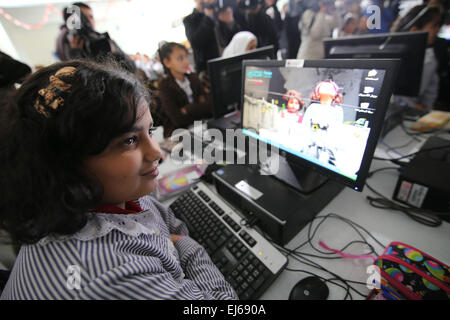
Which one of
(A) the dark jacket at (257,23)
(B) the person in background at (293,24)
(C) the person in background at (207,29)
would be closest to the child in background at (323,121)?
(C) the person in background at (207,29)

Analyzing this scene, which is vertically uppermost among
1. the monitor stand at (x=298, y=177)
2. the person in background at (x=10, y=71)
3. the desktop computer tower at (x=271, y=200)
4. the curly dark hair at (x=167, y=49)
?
the curly dark hair at (x=167, y=49)

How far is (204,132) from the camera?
129cm

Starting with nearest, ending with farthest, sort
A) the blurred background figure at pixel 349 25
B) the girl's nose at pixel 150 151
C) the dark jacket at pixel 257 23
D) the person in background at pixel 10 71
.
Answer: the girl's nose at pixel 150 151 < the person in background at pixel 10 71 < the dark jacket at pixel 257 23 < the blurred background figure at pixel 349 25

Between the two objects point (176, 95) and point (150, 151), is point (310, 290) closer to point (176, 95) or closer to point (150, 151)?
point (150, 151)

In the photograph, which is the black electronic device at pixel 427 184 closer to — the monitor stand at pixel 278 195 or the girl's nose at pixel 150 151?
the monitor stand at pixel 278 195

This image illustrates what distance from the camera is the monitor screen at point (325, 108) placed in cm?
49

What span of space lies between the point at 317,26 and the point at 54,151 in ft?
11.7

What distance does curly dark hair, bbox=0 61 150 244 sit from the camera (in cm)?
37

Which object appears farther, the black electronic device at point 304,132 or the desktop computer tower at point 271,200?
the desktop computer tower at point 271,200

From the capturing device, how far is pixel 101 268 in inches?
13.7

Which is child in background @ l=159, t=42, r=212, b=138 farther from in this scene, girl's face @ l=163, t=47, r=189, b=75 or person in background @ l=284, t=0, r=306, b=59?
person in background @ l=284, t=0, r=306, b=59
